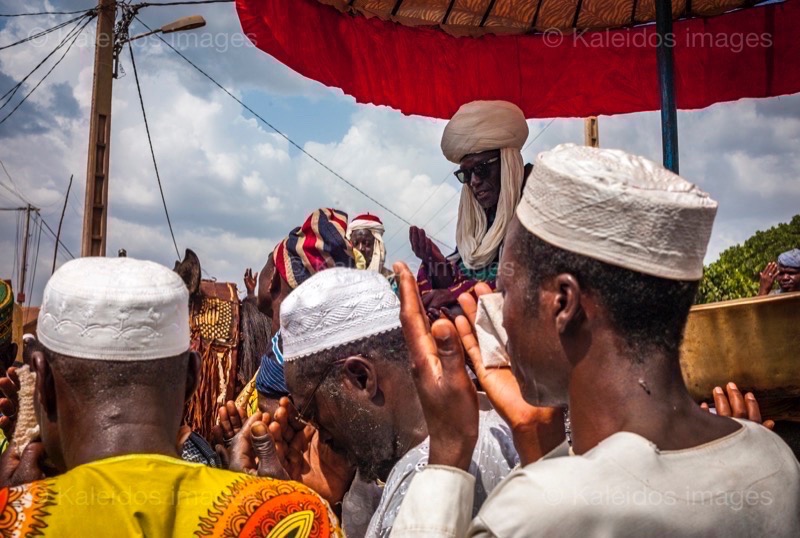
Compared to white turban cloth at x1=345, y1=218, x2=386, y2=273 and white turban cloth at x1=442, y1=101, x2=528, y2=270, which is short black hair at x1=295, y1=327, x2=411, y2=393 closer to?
white turban cloth at x1=442, y1=101, x2=528, y2=270

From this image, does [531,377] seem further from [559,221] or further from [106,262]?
[106,262]

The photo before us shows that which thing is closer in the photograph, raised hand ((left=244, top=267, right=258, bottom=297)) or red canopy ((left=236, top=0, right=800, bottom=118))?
red canopy ((left=236, top=0, right=800, bottom=118))

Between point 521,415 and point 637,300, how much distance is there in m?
0.44

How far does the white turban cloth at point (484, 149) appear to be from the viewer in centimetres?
379

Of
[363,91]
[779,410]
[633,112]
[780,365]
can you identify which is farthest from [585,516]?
[633,112]

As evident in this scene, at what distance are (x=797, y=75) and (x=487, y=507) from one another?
159 inches

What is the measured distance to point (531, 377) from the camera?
1.54 meters

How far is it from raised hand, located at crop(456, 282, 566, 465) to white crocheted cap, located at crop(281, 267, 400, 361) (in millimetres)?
832

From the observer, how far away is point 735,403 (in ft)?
7.42

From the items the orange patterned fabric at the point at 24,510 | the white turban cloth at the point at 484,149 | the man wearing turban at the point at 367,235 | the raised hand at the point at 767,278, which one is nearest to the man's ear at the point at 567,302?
the orange patterned fabric at the point at 24,510

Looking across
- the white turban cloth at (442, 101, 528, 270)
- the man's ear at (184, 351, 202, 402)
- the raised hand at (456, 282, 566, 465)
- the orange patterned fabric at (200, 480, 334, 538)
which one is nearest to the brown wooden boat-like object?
the raised hand at (456, 282, 566, 465)

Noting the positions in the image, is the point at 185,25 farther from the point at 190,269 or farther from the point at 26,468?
the point at 26,468

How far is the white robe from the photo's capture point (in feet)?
4.12

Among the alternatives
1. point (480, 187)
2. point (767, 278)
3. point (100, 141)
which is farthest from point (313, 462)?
point (100, 141)
